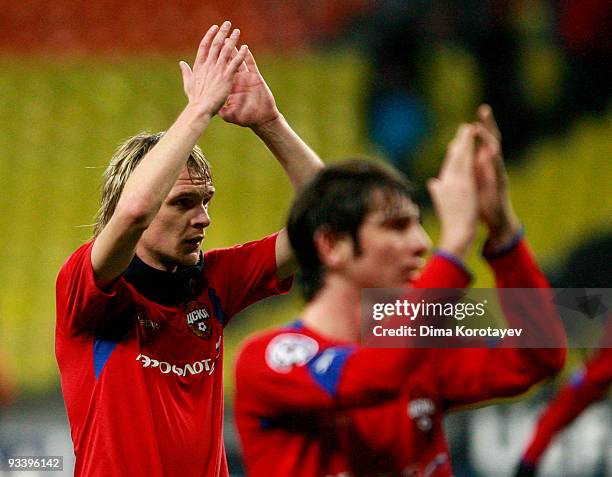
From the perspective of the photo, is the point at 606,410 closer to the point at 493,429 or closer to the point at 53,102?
the point at 493,429

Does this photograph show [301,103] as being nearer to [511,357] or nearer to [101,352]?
[101,352]

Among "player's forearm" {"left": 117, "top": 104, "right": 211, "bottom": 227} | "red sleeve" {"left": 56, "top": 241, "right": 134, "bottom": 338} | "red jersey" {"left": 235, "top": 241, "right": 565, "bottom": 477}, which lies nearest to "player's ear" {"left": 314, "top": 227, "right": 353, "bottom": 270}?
"red jersey" {"left": 235, "top": 241, "right": 565, "bottom": 477}

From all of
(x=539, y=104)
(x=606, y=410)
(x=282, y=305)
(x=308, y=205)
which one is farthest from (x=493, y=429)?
(x=308, y=205)

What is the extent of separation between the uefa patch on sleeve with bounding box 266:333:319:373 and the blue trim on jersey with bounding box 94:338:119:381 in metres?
0.83

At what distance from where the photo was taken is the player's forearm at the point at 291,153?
2977 millimetres

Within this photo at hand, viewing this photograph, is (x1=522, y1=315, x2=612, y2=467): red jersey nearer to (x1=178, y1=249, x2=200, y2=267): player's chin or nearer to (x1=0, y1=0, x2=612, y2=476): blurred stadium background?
(x1=178, y1=249, x2=200, y2=267): player's chin

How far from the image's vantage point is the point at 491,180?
75.4 inches

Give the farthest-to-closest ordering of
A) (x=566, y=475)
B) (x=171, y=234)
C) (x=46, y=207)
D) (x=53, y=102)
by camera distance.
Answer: (x=53, y=102), (x=46, y=207), (x=566, y=475), (x=171, y=234)

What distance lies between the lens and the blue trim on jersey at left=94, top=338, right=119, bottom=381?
2.78 m

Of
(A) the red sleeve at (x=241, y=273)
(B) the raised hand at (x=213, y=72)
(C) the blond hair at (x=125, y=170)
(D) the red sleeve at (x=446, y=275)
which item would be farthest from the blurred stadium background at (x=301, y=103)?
(D) the red sleeve at (x=446, y=275)

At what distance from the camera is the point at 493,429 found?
612cm

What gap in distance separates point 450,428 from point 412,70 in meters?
3.10

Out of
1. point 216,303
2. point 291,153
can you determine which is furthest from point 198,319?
point 291,153

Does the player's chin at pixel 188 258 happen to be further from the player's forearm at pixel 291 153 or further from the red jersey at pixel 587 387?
the red jersey at pixel 587 387
